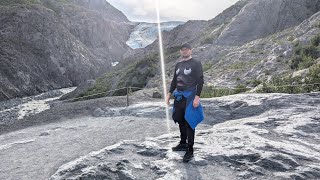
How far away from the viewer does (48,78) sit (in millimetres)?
65750

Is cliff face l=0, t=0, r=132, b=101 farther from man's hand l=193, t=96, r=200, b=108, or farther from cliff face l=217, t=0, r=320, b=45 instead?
man's hand l=193, t=96, r=200, b=108

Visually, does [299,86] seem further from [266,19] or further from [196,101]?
[266,19]

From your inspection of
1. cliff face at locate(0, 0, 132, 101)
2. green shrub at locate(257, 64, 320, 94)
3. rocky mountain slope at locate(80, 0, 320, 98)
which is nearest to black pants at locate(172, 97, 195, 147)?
green shrub at locate(257, 64, 320, 94)

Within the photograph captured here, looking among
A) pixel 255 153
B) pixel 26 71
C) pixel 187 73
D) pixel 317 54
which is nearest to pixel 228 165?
pixel 255 153

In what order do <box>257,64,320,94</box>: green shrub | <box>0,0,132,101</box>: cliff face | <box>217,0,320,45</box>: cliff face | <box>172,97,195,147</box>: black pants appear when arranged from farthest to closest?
<box>0,0,132,101</box>: cliff face → <box>217,0,320,45</box>: cliff face → <box>257,64,320,94</box>: green shrub → <box>172,97,195,147</box>: black pants

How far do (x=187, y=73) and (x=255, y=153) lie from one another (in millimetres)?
2175

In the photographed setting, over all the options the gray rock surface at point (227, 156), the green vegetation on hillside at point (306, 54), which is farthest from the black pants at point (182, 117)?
the green vegetation on hillside at point (306, 54)

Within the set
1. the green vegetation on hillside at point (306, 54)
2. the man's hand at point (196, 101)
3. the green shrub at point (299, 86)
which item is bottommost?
the green shrub at point (299, 86)

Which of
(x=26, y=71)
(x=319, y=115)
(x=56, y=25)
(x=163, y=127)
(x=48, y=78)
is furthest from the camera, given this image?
(x=56, y=25)

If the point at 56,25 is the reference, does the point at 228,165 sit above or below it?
below

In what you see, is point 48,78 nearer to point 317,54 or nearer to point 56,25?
point 56,25

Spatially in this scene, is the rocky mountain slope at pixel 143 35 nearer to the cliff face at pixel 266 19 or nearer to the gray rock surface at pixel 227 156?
the cliff face at pixel 266 19

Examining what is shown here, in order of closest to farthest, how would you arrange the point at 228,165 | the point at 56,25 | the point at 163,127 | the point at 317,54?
the point at 228,165
the point at 163,127
the point at 317,54
the point at 56,25

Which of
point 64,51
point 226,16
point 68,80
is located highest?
point 226,16
